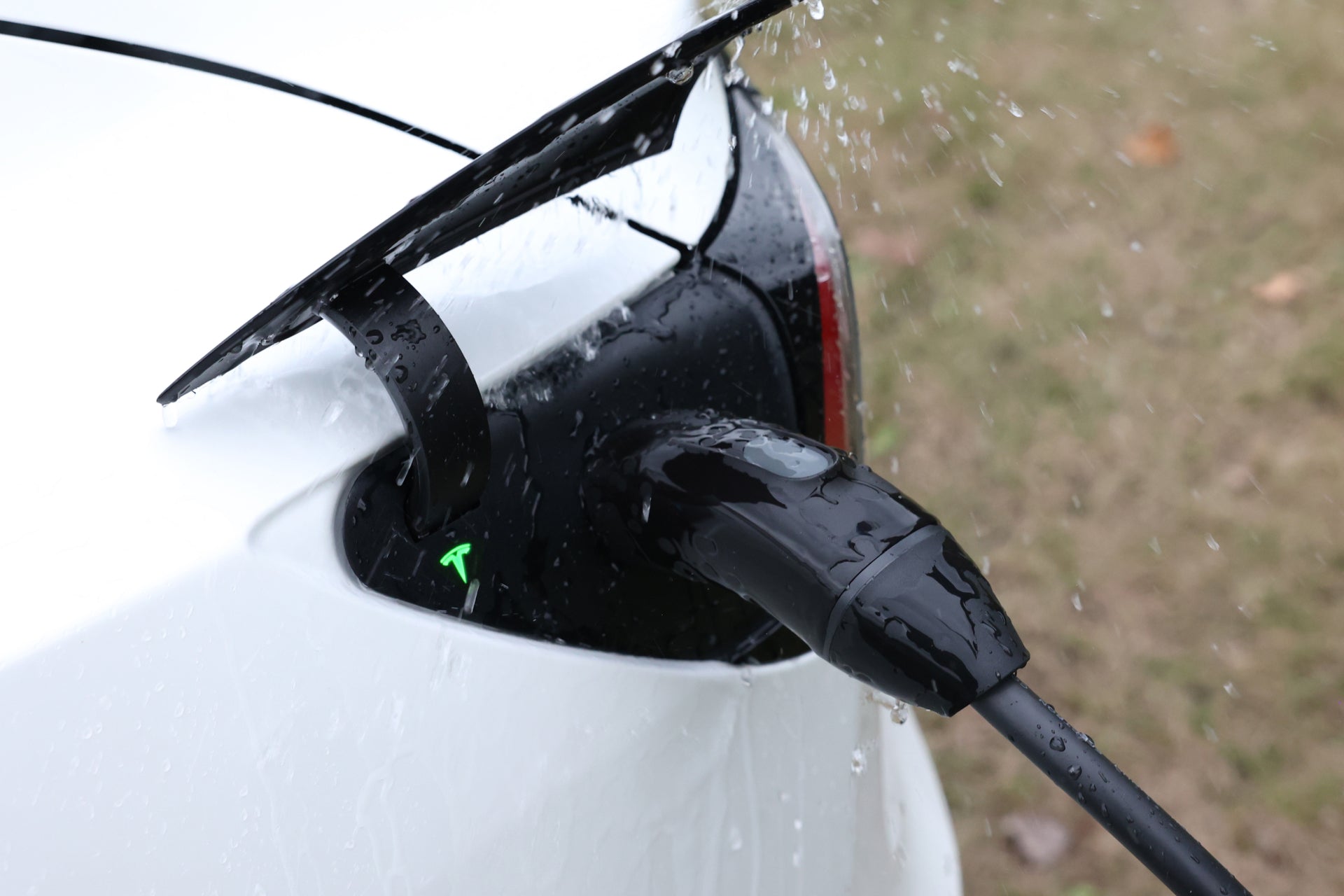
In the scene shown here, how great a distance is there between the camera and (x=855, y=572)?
3.41ft

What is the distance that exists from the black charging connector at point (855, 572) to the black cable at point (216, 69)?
1.18 ft

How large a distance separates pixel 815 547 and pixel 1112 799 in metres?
0.31

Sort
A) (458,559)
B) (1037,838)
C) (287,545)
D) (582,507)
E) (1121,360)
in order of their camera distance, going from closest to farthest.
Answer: (287,545), (458,559), (582,507), (1037,838), (1121,360)

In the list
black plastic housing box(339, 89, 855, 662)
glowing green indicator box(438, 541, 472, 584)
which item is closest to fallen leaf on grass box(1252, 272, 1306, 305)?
black plastic housing box(339, 89, 855, 662)

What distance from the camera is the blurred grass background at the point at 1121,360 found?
268 centimetres

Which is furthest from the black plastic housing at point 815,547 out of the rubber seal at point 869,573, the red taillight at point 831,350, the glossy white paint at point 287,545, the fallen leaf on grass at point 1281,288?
the fallen leaf on grass at point 1281,288

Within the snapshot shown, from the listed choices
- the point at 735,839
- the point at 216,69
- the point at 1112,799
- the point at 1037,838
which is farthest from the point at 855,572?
the point at 1037,838

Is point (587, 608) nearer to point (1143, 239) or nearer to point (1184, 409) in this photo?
point (1184, 409)

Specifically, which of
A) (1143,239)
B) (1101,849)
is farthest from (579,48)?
(1143,239)

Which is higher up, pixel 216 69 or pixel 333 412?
pixel 216 69

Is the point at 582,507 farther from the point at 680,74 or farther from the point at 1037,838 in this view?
the point at 1037,838

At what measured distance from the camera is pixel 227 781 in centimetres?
91

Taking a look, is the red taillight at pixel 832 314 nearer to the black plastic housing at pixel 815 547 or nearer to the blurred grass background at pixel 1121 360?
the black plastic housing at pixel 815 547

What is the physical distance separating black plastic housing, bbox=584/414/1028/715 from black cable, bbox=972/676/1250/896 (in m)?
0.04
